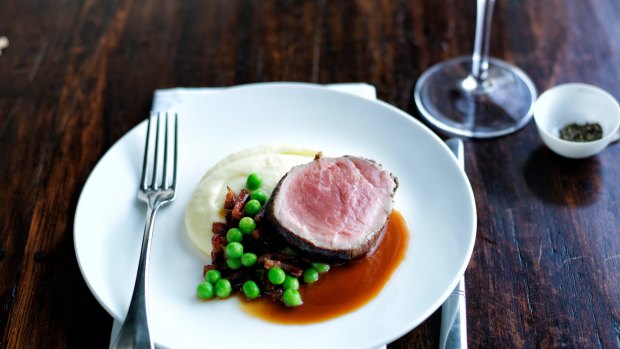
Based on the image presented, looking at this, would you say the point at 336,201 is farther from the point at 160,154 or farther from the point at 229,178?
the point at 160,154

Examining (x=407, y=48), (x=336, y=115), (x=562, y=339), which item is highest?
(x=407, y=48)

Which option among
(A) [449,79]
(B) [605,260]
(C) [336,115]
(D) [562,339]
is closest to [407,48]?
(A) [449,79]

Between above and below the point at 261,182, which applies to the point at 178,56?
above

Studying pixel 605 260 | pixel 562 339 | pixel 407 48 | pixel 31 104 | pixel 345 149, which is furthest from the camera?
pixel 407 48

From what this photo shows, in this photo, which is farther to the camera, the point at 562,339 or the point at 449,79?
the point at 449,79

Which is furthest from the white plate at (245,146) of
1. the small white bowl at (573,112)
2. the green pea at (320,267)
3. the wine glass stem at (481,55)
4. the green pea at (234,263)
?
the wine glass stem at (481,55)

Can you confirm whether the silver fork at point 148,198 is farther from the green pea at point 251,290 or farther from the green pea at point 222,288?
the green pea at point 251,290

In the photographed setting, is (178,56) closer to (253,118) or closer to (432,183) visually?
(253,118)
